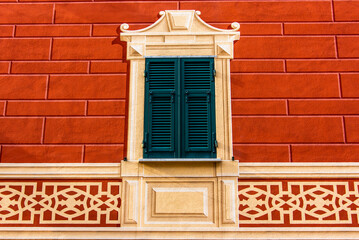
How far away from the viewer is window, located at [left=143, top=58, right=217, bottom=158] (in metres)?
6.58

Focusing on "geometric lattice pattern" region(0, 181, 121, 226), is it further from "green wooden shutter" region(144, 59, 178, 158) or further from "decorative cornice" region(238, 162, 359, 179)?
"decorative cornice" region(238, 162, 359, 179)

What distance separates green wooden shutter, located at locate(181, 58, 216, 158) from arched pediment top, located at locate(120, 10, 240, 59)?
22cm

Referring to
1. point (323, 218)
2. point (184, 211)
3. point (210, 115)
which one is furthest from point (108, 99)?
point (323, 218)

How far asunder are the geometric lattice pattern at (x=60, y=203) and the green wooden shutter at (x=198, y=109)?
1252 mm

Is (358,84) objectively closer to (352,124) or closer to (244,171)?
(352,124)

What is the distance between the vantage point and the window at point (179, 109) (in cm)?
658

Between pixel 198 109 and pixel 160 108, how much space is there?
58 centimetres

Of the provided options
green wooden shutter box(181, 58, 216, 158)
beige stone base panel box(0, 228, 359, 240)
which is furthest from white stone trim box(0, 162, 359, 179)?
beige stone base panel box(0, 228, 359, 240)

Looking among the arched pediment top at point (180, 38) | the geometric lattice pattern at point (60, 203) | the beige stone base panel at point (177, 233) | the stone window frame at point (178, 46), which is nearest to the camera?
the beige stone base panel at point (177, 233)

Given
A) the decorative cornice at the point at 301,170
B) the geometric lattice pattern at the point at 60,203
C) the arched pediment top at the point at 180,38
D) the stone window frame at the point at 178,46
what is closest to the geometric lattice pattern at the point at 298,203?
the decorative cornice at the point at 301,170

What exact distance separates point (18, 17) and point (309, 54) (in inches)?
187

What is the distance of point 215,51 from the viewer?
7008mm

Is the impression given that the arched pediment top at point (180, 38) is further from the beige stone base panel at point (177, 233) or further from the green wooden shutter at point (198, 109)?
the beige stone base panel at point (177, 233)

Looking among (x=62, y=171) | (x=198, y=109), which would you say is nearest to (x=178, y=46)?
(x=198, y=109)
